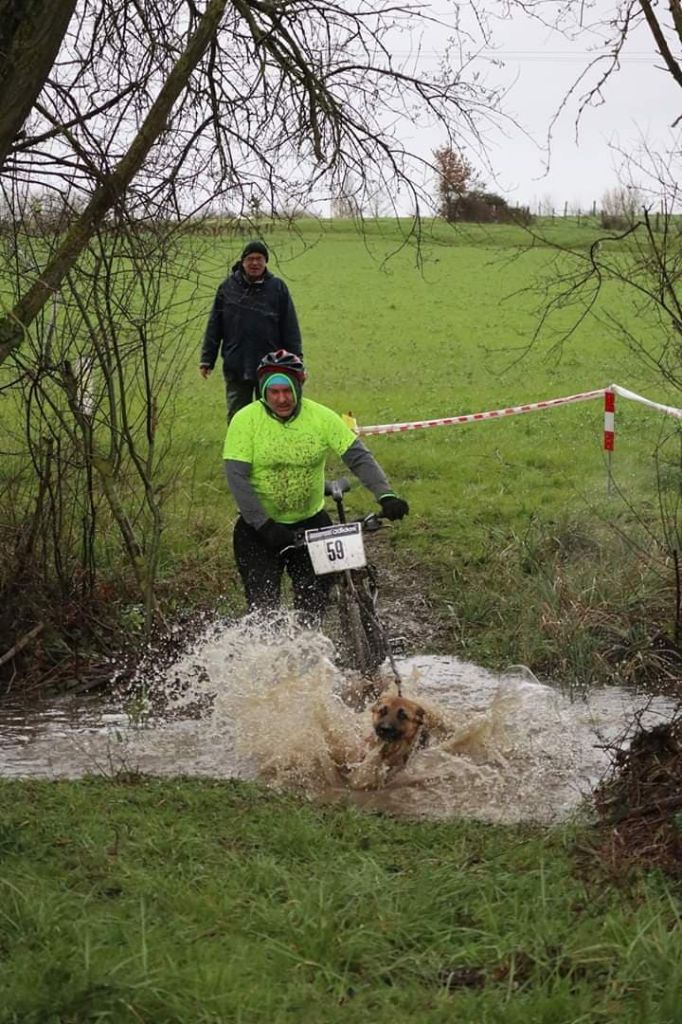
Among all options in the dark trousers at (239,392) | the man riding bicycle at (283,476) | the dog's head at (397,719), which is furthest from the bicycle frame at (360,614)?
the dark trousers at (239,392)

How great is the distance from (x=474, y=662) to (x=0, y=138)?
18.6 feet

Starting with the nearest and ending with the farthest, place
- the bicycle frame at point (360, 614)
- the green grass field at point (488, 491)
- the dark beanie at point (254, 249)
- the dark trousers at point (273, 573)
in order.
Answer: the bicycle frame at point (360, 614)
the dark trousers at point (273, 573)
the green grass field at point (488, 491)
the dark beanie at point (254, 249)

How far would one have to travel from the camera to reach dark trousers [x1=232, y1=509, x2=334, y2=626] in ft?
27.4

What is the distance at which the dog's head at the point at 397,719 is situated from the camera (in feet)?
22.4

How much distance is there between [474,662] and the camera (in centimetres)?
955

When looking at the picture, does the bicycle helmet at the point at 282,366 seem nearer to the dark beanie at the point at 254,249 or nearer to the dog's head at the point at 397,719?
the dog's head at the point at 397,719

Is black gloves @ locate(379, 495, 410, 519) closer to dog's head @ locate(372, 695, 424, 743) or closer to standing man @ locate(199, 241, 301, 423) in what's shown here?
dog's head @ locate(372, 695, 424, 743)

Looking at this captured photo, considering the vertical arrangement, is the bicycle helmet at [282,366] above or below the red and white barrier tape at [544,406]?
A: above

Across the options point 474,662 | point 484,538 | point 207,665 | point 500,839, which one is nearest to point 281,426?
point 207,665

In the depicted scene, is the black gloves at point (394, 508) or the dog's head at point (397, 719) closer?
the dog's head at point (397, 719)

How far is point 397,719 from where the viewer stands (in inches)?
269

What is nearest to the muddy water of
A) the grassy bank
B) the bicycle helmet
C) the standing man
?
the grassy bank

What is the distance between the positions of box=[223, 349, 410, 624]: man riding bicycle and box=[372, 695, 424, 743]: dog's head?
1.34 meters

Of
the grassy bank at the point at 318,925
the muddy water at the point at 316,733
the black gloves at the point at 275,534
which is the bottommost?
the muddy water at the point at 316,733
